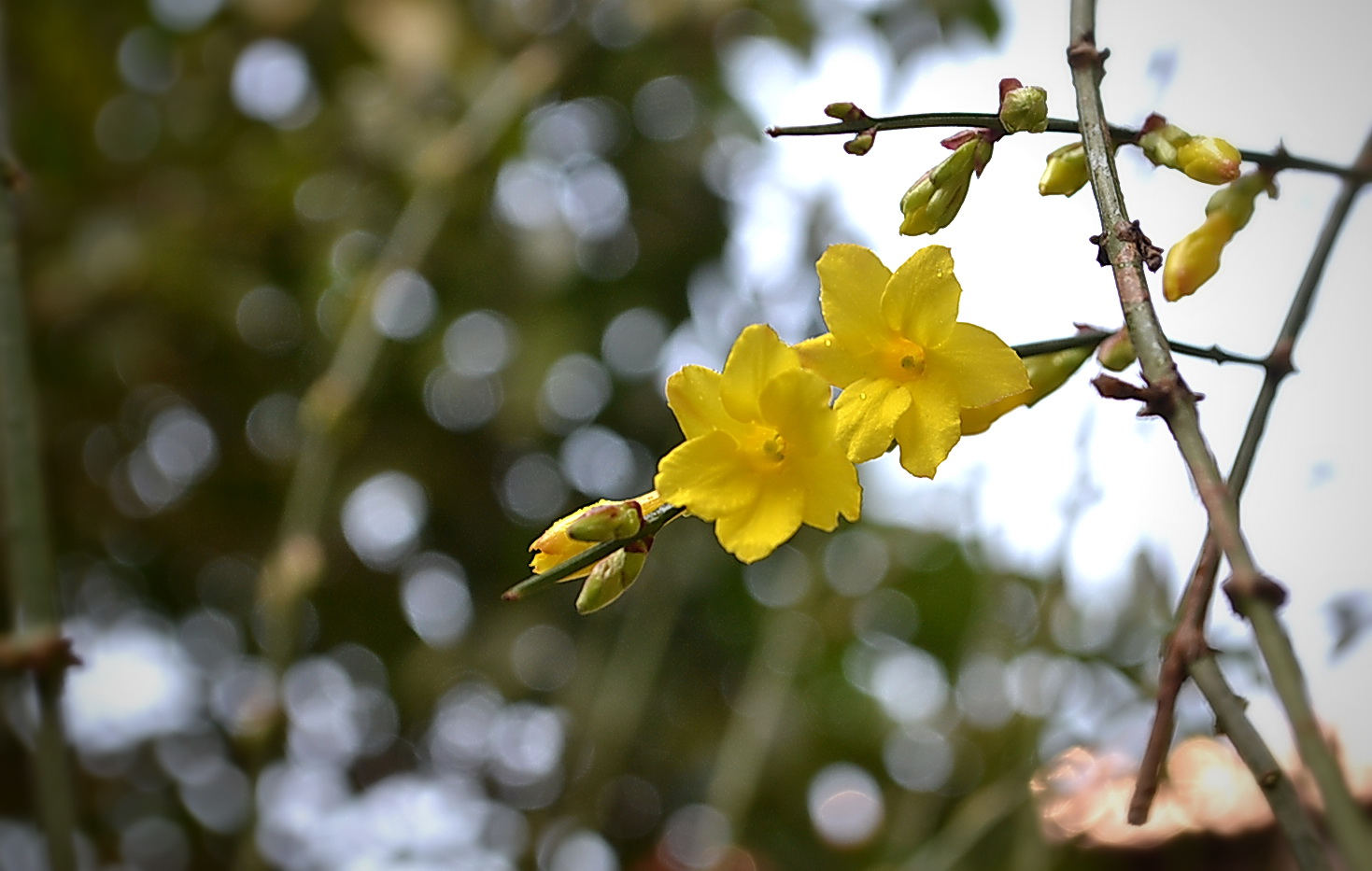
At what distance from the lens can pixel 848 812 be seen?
4.13 feet

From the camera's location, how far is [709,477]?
1.10ft

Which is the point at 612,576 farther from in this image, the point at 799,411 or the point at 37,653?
the point at 37,653

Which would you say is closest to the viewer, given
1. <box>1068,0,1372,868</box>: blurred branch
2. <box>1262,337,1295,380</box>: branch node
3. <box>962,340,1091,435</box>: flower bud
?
<box>1068,0,1372,868</box>: blurred branch

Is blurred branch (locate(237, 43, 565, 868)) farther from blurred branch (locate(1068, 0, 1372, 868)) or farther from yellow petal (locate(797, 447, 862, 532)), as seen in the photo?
blurred branch (locate(1068, 0, 1372, 868))

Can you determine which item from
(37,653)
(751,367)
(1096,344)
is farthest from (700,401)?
Result: (37,653)

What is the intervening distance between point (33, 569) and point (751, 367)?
36 centimetres

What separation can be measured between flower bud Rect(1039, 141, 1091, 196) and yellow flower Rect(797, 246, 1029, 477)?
5 cm

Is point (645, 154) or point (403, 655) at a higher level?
point (645, 154)

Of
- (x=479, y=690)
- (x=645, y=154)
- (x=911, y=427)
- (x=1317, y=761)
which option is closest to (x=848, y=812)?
(x=479, y=690)

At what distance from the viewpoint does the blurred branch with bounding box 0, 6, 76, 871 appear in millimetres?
445

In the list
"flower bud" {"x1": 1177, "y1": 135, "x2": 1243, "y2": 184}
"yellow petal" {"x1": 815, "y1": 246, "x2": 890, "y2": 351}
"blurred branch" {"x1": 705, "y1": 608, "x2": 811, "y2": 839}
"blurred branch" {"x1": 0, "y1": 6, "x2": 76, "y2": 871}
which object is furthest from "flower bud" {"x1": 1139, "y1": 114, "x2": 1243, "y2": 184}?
"blurred branch" {"x1": 705, "y1": 608, "x2": 811, "y2": 839}

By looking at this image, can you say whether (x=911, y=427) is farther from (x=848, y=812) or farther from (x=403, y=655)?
(x=403, y=655)

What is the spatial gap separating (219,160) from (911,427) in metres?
1.36

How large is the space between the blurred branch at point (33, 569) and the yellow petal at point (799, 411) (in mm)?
352
